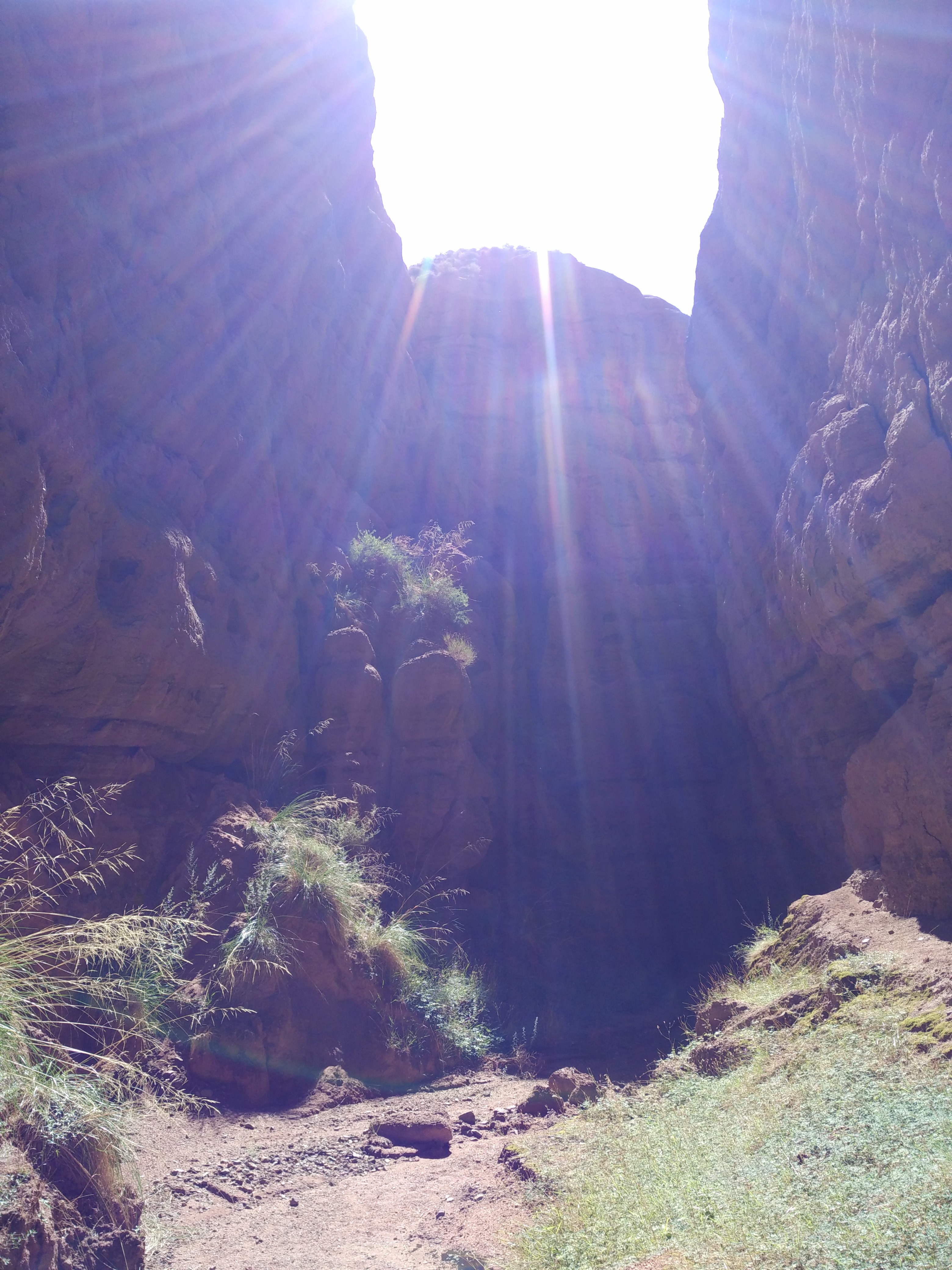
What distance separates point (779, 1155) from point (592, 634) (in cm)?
1212

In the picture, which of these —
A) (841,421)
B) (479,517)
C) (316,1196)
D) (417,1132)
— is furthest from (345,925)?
(479,517)

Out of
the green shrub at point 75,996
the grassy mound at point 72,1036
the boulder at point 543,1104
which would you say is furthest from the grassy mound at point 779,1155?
the green shrub at point 75,996

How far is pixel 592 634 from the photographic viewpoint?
15.9 meters

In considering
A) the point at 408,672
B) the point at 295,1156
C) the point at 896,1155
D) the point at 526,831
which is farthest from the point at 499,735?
the point at 896,1155

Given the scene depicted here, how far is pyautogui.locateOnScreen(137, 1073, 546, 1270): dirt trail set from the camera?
4.45m

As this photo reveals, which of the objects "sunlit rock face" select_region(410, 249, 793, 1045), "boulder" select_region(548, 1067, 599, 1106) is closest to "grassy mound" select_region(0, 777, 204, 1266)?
"boulder" select_region(548, 1067, 599, 1106)

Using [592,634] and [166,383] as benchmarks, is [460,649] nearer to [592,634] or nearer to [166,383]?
[592,634]

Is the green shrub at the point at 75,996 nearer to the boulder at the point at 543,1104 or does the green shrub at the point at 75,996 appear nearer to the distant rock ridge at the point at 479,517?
the distant rock ridge at the point at 479,517

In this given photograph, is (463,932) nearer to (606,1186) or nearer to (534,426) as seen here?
(606,1186)

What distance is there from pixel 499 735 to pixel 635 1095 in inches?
297

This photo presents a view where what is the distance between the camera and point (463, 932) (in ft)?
34.8

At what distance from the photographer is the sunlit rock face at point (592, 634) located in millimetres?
11930

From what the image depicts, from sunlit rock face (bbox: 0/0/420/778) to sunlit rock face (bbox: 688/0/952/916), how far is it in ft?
20.0

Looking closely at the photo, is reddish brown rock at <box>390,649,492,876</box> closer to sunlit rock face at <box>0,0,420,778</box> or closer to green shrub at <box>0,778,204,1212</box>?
sunlit rock face at <box>0,0,420,778</box>
